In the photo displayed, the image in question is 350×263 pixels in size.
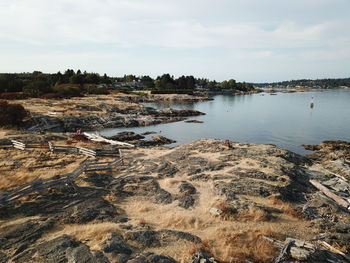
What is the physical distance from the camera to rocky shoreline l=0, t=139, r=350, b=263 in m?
12.0

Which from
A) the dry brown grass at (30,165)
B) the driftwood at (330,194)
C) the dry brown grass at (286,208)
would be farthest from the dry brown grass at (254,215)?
the dry brown grass at (30,165)

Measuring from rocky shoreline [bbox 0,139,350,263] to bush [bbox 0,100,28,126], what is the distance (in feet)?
61.0

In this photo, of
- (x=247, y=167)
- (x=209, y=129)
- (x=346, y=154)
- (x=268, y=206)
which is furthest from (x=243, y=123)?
(x=268, y=206)

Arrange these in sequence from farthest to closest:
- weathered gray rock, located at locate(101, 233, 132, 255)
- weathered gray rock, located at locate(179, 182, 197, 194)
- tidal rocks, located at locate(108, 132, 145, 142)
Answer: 1. tidal rocks, located at locate(108, 132, 145, 142)
2. weathered gray rock, located at locate(179, 182, 197, 194)
3. weathered gray rock, located at locate(101, 233, 132, 255)

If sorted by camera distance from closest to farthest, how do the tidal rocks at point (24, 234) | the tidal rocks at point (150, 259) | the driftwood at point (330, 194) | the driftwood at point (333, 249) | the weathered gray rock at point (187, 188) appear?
1. the tidal rocks at point (150, 259)
2. the driftwood at point (333, 249)
3. the tidal rocks at point (24, 234)
4. the driftwood at point (330, 194)
5. the weathered gray rock at point (187, 188)

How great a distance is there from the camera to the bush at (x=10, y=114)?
41.0 meters

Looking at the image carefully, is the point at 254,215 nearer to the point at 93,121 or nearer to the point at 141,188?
the point at 141,188

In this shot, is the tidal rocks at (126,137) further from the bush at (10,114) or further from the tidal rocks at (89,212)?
the tidal rocks at (89,212)

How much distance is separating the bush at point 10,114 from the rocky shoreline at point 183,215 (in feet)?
61.0

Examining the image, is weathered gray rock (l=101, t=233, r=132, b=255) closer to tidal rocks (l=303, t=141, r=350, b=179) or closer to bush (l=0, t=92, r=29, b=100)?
tidal rocks (l=303, t=141, r=350, b=179)

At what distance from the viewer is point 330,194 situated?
2031 centimetres

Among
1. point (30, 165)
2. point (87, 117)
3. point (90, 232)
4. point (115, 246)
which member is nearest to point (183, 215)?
point (115, 246)

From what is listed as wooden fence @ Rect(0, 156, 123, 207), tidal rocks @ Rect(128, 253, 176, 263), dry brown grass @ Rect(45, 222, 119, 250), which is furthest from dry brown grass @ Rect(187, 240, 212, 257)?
wooden fence @ Rect(0, 156, 123, 207)

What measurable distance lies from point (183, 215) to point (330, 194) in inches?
532
